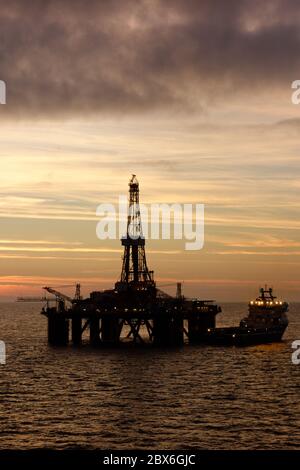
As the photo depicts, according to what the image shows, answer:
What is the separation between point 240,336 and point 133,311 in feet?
70.0

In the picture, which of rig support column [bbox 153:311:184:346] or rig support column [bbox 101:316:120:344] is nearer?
rig support column [bbox 153:311:184:346]

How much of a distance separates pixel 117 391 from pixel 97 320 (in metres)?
61.9

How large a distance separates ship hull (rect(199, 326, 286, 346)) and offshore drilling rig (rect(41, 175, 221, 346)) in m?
4.52

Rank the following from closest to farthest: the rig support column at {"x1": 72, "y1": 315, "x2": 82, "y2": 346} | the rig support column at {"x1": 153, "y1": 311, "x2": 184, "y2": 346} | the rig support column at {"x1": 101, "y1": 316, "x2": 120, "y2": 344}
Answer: the rig support column at {"x1": 153, "y1": 311, "x2": 184, "y2": 346} → the rig support column at {"x1": 72, "y1": 315, "x2": 82, "y2": 346} → the rig support column at {"x1": 101, "y1": 316, "x2": 120, "y2": 344}

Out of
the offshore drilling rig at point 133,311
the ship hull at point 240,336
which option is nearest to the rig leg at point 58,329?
the offshore drilling rig at point 133,311

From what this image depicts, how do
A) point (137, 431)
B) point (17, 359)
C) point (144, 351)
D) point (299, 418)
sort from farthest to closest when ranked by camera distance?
1. point (144, 351)
2. point (17, 359)
3. point (299, 418)
4. point (137, 431)

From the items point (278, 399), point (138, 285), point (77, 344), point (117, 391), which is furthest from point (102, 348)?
point (278, 399)

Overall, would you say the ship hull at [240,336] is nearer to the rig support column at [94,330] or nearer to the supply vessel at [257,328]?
the supply vessel at [257,328]

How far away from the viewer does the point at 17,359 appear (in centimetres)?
11206

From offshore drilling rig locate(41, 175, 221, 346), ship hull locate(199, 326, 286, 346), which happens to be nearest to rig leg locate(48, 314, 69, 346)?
offshore drilling rig locate(41, 175, 221, 346)

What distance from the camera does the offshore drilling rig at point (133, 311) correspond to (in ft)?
441

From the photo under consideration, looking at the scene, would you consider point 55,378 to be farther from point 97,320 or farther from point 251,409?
point 97,320

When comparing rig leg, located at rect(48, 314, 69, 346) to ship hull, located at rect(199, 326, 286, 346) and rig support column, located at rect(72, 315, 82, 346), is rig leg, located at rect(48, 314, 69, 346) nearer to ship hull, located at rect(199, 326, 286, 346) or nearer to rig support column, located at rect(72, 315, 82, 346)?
rig support column, located at rect(72, 315, 82, 346)

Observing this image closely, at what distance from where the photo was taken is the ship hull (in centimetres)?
13575
